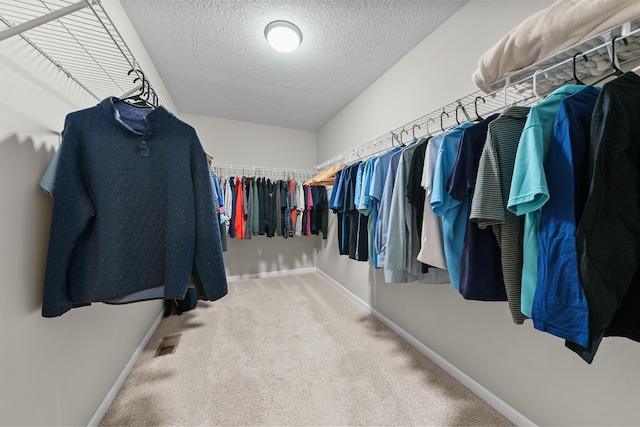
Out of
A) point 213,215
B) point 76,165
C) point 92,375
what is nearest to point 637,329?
point 213,215

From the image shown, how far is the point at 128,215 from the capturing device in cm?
87

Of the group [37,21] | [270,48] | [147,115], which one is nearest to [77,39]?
[37,21]

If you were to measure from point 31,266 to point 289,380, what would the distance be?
4.57ft

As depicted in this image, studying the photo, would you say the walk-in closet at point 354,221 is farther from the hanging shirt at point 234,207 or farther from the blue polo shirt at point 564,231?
the hanging shirt at point 234,207

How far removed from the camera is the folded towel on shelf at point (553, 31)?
0.63m

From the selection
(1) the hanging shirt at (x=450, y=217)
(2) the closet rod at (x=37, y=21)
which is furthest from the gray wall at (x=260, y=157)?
(1) the hanging shirt at (x=450, y=217)

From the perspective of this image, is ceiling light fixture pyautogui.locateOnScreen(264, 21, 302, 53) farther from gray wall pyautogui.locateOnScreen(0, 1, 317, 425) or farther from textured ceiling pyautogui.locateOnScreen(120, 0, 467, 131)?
gray wall pyautogui.locateOnScreen(0, 1, 317, 425)

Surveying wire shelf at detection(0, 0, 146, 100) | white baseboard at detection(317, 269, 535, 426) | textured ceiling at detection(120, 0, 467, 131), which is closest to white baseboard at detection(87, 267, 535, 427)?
white baseboard at detection(317, 269, 535, 426)

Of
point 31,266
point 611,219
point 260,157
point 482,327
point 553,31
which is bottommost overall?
point 482,327

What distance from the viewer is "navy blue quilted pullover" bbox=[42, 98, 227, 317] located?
0.81m

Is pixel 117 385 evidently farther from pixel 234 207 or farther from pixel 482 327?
pixel 482 327

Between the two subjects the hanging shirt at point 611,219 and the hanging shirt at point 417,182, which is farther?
the hanging shirt at point 417,182

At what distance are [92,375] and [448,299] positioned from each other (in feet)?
6.95

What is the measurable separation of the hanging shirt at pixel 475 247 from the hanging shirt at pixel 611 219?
11.1 inches
